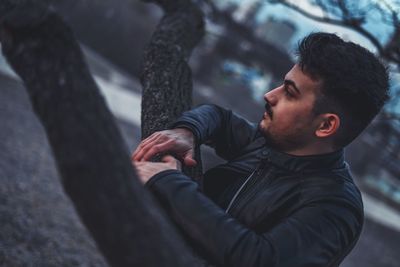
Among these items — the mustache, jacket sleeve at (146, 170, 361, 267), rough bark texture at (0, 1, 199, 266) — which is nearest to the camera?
rough bark texture at (0, 1, 199, 266)

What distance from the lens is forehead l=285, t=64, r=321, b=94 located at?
1.54 m

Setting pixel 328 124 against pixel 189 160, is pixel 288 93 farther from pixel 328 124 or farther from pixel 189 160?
pixel 189 160

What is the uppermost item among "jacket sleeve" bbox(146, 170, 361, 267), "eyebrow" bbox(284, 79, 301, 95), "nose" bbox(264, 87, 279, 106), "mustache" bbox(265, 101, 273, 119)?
"eyebrow" bbox(284, 79, 301, 95)

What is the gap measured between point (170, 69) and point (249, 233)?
1385 millimetres

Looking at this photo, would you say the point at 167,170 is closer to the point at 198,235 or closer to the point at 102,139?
the point at 198,235

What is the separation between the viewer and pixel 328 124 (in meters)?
1.54

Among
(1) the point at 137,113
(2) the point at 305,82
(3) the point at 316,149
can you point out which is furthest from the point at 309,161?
(1) the point at 137,113

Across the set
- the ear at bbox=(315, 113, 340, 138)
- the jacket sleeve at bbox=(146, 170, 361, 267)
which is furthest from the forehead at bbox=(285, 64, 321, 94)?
the jacket sleeve at bbox=(146, 170, 361, 267)

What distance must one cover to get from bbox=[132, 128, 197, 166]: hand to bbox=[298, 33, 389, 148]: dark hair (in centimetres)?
53

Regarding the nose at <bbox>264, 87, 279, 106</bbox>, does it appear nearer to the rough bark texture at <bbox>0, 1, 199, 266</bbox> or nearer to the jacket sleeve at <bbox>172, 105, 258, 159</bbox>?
the jacket sleeve at <bbox>172, 105, 258, 159</bbox>

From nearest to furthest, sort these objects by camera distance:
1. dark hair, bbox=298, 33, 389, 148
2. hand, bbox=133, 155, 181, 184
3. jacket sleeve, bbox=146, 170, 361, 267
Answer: jacket sleeve, bbox=146, 170, 361, 267 < hand, bbox=133, 155, 181, 184 < dark hair, bbox=298, 33, 389, 148

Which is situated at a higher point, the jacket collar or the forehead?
the forehead

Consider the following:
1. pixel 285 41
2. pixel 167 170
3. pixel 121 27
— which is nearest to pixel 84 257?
pixel 167 170

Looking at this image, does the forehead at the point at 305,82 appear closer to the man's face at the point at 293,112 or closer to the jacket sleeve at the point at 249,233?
the man's face at the point at 293,112
